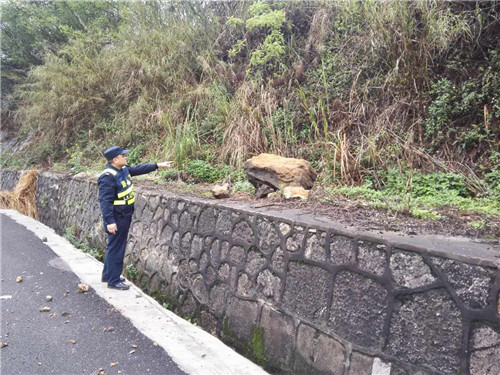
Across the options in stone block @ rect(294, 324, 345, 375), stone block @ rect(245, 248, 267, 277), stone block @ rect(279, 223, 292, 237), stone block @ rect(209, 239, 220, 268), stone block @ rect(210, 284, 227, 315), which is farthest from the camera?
stone block @ rect(209, 239, 220, 268)

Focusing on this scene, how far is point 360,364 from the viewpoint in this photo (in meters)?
2.49

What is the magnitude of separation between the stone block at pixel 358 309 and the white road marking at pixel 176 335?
0.96 m

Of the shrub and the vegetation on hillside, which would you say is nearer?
the vegetation on hillside

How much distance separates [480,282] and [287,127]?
4205 millimetres

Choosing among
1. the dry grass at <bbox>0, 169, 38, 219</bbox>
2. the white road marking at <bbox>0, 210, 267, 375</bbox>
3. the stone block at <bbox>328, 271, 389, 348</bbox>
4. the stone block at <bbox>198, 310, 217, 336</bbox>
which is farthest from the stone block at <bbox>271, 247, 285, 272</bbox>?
the dry grass at <bbox>0, 169, 38, 219</bbox>

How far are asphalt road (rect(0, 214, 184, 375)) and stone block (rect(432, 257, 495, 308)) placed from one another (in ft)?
7.33

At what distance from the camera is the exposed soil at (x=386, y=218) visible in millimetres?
2654

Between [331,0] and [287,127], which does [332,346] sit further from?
[331,0]

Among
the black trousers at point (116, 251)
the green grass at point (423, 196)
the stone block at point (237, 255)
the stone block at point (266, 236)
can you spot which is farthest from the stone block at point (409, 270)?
the black trousers at point (116, 251)

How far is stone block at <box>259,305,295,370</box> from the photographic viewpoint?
303 cm

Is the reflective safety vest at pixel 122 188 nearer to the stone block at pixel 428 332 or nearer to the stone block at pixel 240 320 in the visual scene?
the stone block at pixel 240 320

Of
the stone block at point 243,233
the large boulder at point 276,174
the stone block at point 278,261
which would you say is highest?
the large boulder at point 276,174

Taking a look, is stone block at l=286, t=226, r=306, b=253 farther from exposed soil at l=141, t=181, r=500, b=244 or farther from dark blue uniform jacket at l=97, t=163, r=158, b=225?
dark blue uniform jacket at l=97, t=163, r=158, b=225

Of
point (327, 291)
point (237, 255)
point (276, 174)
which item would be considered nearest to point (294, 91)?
point (276, 174)
